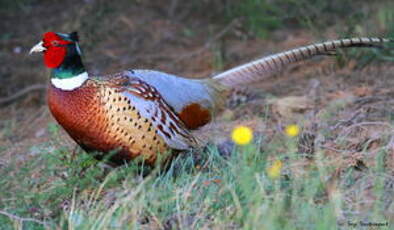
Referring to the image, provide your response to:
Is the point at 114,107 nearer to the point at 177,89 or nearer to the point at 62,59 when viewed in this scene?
the point at 62,59

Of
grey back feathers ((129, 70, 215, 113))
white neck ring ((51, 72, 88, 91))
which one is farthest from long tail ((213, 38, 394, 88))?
white neck ring ((51, 72, 88, 91))

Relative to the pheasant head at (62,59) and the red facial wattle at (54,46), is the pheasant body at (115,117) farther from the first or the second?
the red facial wattle at (54,46)

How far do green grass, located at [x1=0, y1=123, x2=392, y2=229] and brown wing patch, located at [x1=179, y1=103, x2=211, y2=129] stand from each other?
1.42ft

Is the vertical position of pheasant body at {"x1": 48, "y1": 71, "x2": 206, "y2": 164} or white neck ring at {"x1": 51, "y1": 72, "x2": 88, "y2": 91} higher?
white neck ring at {"x1": 51, "y1": 72, "x2": 88, "y2": 91}

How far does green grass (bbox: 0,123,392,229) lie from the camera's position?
9.86ft

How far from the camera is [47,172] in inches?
163

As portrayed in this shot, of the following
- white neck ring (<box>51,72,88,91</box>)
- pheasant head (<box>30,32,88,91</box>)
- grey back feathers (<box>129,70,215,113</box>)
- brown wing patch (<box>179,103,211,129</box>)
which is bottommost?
brown wing patch (<box>179,103,211,129</box>)

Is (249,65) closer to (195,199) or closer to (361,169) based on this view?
(361,169)

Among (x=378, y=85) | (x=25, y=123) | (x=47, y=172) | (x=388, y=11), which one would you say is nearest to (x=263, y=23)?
(x=388, y=11)

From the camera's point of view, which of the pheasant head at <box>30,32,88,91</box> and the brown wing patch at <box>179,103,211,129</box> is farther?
the brown wing patch at <box>179,103,211,129</box>

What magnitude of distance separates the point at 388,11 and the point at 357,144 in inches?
105

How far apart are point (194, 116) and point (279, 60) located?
2.08 ft

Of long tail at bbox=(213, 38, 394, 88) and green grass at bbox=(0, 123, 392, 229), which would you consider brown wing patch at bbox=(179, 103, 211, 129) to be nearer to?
long tail at bbox=(213, 38, 394, 88)

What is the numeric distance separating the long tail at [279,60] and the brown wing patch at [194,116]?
0.88ft
